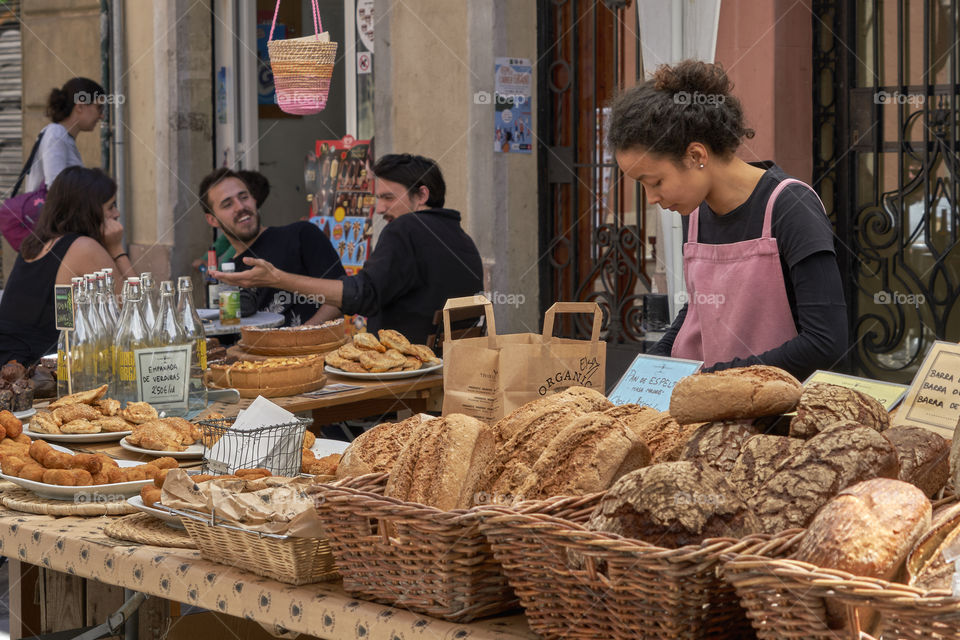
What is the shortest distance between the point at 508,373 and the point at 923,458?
38.0 inches

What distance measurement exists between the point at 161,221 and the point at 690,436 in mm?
8267

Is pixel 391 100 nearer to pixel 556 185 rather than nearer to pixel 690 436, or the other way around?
pixel 556 185

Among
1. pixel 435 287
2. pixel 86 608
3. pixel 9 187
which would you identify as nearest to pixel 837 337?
pixel 86 608

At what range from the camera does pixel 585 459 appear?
1.66 metres

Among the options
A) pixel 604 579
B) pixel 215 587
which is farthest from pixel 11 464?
pixel 604 579

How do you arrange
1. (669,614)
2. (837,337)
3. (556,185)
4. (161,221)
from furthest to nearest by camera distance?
(161,221)
(556,185)
(837,337)
(669,614)

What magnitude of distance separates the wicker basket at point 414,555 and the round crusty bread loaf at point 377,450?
16cm

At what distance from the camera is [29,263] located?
203 inches

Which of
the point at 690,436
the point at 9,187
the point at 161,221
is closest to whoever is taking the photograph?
the point at 690,436

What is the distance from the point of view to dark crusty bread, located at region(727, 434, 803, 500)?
1489 millimetres

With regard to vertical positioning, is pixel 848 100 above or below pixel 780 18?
below

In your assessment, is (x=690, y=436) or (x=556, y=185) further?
(x=556, y=185)

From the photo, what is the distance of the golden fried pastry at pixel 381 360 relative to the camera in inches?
164

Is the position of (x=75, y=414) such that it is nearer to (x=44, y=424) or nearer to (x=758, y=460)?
(x=44, y=424)
